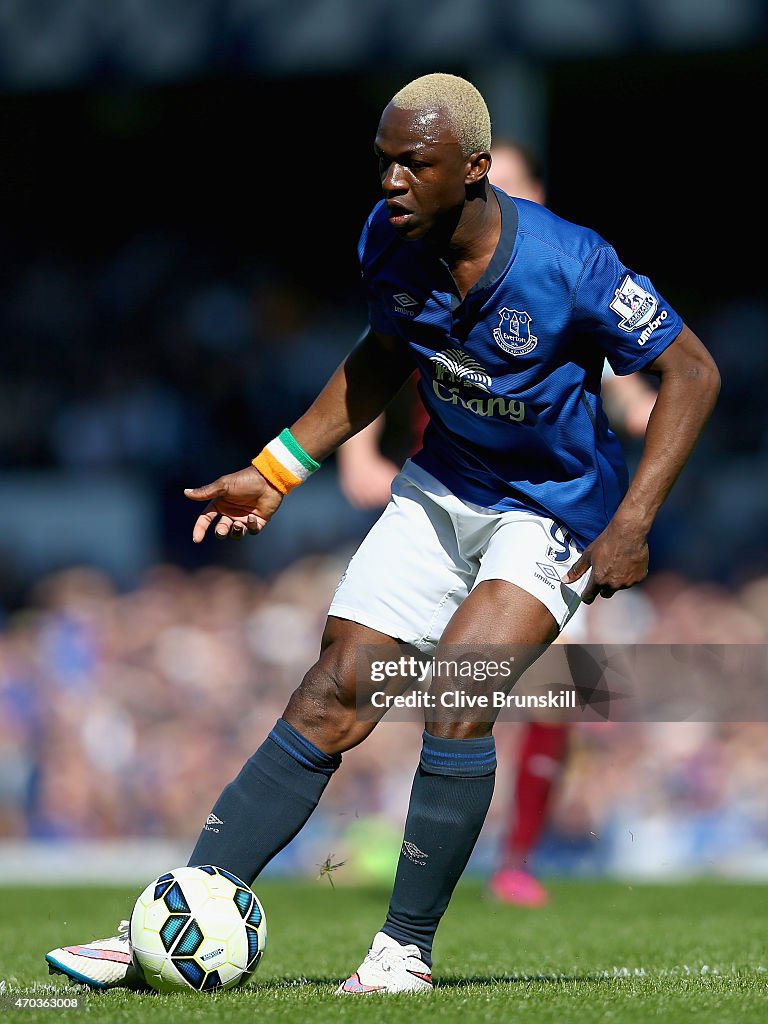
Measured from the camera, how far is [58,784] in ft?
32.3

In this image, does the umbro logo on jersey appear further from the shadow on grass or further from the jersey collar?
the shadow on grass

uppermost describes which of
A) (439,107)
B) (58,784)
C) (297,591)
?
(439,107)

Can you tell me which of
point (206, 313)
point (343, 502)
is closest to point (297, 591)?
point (343, 502)

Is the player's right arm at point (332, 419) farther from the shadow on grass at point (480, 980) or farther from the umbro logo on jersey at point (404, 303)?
the shadow on grass at point (480, 980)

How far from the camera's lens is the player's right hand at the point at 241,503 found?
415 cm

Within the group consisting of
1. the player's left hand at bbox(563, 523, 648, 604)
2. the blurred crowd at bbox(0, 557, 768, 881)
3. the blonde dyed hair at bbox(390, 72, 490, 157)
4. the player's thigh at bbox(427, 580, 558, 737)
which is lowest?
the blurred crowd at bbox(0, 557, 768, 881)

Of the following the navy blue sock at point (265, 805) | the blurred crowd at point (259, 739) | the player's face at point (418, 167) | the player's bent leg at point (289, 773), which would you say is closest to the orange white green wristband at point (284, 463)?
the player's bent leg at point (289, 773)

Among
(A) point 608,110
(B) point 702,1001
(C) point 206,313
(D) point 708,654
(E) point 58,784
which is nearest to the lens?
(B) point 702,1001

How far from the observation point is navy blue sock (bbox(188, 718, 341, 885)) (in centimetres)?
383

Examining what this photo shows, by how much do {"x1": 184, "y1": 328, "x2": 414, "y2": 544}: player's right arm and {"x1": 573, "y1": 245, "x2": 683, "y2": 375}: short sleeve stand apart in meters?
0.64

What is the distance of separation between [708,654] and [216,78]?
6218 mm

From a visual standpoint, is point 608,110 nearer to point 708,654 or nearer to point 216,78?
point 216,78

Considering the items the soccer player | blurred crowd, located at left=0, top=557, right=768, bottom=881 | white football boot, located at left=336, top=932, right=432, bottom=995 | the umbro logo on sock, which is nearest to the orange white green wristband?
the soccer player

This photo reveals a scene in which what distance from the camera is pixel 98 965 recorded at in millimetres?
3713
